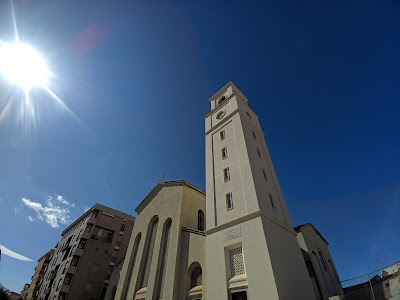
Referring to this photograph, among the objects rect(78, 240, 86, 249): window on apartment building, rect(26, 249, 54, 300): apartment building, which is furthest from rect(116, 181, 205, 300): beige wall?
rect(26, 249, 54, 300): apartment building

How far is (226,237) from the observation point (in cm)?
1573

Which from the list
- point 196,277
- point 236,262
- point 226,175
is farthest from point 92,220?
point 236,262

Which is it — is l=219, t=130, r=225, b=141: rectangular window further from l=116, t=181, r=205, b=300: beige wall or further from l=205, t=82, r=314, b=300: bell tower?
l=116, t=181, r=205, b=300: beige wall

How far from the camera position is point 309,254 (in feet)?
78.2

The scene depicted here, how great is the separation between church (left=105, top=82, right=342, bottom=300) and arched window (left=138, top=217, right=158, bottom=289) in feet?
0.31

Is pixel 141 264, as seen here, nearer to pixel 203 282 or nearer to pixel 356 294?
pixel 203 282

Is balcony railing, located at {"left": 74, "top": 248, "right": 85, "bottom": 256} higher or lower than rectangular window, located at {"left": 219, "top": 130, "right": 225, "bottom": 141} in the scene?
lower

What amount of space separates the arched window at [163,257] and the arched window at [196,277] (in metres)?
3.13

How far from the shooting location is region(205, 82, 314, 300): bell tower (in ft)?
42.8

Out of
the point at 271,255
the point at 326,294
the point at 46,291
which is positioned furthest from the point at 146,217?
the point at 46,291

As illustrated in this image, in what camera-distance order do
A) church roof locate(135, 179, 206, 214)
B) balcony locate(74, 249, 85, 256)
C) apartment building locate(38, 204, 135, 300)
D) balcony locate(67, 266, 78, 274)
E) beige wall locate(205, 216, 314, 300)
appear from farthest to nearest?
balcony locate(74, 249, 85, 256) → balcony locate(67, 266, 78, 274) → apartment building locate(38, 204, 135, 300) → church roof locate(135, 179, 206, 214) → beige wall locate(205, 216, 314, 300)

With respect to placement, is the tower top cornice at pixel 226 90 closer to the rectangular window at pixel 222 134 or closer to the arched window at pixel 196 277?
the rectangular window at pixel 222 134

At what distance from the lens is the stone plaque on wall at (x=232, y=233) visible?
15.2 metres

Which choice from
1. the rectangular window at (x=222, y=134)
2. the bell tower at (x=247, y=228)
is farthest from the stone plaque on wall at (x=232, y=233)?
the rectangular window at (x=222, y=134)
